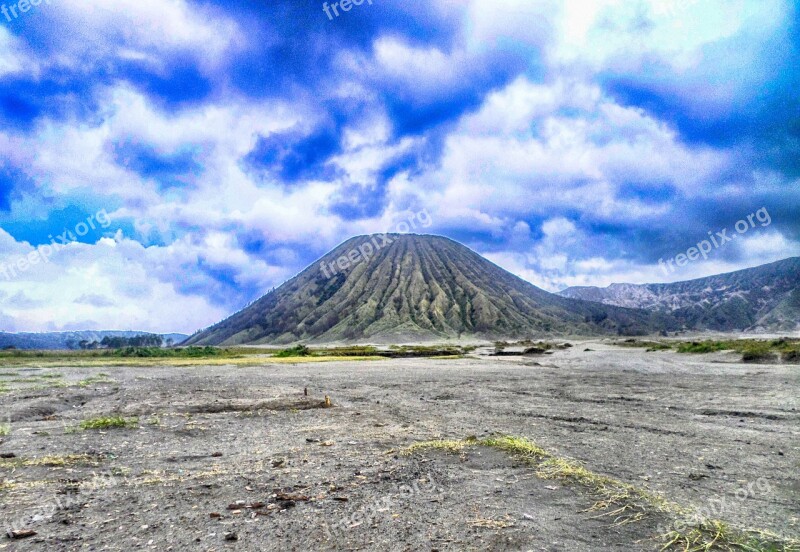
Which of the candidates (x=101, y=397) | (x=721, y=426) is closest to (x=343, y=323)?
(x=101, y=397)

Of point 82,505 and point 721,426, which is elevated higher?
point 82,505

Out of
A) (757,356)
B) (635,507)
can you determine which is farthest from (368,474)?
(757,356)

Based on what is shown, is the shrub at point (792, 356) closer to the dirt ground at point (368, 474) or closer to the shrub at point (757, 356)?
the shrub at point (757, 356)

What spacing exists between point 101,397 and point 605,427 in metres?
22.5

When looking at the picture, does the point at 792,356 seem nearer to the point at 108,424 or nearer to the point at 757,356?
the point at 757,356

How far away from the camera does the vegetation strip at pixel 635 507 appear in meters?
5.35

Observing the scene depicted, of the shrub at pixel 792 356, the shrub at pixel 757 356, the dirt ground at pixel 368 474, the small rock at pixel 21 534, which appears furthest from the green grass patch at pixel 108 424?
the shrub at pixel 757 356

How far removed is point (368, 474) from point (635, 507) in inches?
183

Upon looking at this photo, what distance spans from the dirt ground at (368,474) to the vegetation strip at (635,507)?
0.75 ft

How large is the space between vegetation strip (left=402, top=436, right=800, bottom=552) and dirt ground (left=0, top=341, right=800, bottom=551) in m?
0.23

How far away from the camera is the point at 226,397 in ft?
66.8

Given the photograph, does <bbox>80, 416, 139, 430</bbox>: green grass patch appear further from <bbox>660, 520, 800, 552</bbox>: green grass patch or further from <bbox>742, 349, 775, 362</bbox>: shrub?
<bbox>742, 349, 775, 362</bbox>: shrub

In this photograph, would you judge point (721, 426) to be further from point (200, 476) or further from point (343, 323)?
point (343, 323)

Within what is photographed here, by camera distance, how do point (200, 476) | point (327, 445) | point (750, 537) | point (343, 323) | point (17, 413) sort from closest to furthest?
point (750, 537) < point (200, 476) < point (327, 445) < point (17, 413) < point (343, 323)
